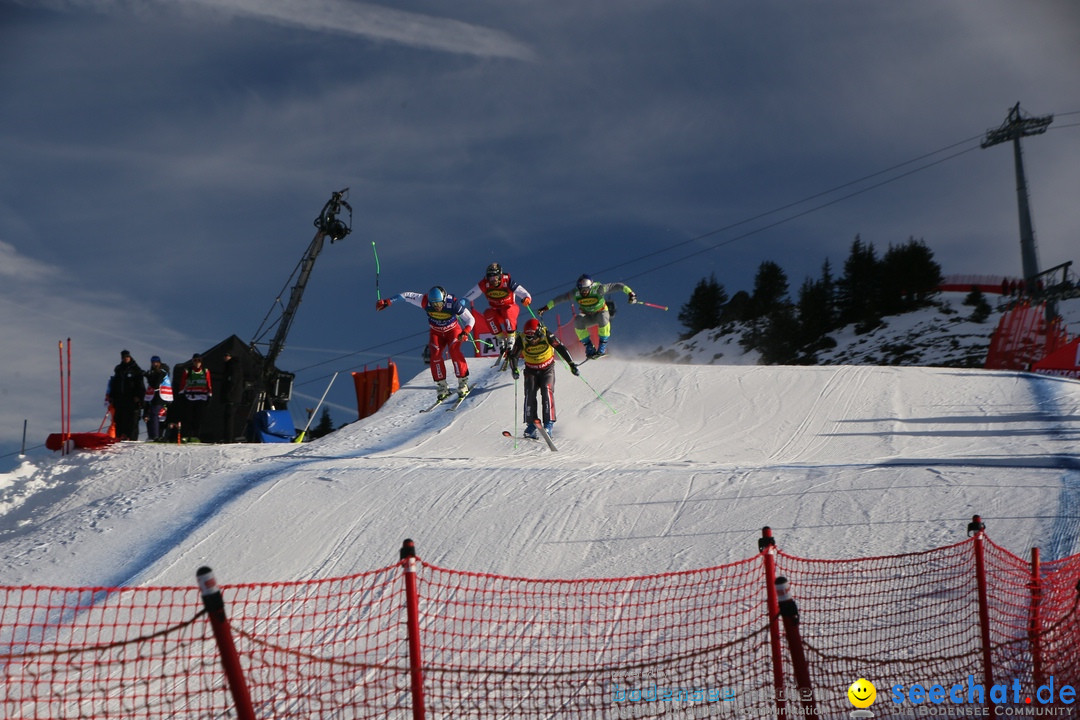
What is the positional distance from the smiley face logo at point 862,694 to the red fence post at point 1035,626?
0.80 m

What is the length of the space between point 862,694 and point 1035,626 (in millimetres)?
1025

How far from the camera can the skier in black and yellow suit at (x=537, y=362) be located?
1245cm

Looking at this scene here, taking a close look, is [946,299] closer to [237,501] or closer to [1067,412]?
[1067,412]

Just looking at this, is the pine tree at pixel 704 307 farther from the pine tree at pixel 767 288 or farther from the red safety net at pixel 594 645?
the red safety net at pixel 594 645

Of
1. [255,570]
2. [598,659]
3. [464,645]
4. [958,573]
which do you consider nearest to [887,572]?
[958,573]

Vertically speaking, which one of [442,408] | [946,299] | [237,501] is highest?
[946,299]

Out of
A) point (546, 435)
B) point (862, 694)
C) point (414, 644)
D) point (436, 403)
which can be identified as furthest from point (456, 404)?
point (414, 644)

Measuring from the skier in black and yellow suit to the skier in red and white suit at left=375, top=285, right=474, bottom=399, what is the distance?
4.42ft

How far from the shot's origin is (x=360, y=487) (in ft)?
31.4

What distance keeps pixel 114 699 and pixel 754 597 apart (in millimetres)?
4095

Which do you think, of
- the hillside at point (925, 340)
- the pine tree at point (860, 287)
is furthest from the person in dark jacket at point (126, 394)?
the pine tree at point (860, 287)

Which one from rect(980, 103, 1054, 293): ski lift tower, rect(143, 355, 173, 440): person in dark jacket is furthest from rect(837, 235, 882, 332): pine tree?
rect(143, 355, 173, 440): person in dark jacket

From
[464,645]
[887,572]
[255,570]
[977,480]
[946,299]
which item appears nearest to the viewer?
[464,645]

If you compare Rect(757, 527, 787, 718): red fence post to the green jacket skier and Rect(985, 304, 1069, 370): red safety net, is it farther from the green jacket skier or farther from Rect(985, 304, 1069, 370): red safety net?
Rect(985, 304, 1069, 370): red safety net
